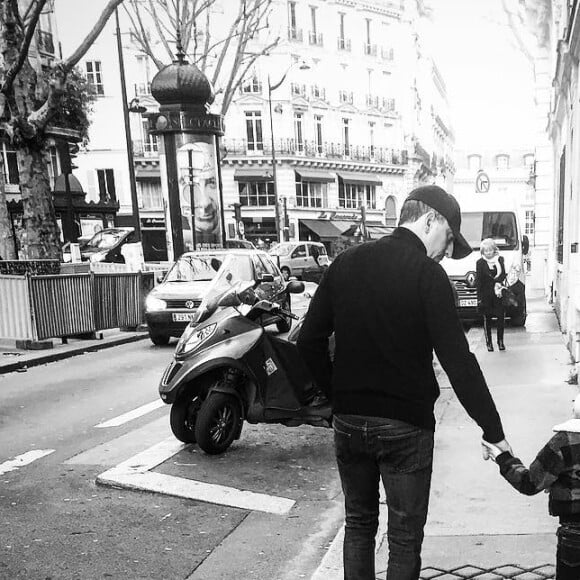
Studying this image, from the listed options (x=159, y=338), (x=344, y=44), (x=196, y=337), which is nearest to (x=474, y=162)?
(x=344, y=44)

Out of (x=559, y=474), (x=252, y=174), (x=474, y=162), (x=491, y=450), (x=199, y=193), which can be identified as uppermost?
(x=474, y=162)

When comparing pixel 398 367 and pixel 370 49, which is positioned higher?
pixel 370 49

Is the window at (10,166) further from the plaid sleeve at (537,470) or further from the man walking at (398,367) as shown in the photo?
the plaid sleeve at (537,470)

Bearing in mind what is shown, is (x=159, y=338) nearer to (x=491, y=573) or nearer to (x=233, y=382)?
(x=233, y=382)

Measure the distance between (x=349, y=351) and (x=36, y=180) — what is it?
12.2 m

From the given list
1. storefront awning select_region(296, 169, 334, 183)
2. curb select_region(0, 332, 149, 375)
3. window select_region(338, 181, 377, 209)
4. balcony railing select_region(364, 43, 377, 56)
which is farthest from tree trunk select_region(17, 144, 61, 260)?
balcony railing select_region(364, 43, 377, 56)

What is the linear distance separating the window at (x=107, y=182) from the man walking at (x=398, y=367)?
41.7 m

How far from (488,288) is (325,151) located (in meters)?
42.1

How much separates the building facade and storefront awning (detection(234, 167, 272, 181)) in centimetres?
8

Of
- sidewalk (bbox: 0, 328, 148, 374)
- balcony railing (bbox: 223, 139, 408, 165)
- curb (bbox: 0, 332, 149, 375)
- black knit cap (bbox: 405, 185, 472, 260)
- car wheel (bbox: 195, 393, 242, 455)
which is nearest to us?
black knit cap (bbox: 405, 185, 472, 260)

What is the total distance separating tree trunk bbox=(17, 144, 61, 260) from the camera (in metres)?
12.6

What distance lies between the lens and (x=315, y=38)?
5006 cm

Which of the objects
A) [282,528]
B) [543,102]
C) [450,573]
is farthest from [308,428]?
[543,102]

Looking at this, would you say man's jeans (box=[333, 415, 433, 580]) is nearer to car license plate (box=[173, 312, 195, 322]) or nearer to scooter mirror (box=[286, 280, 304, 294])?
scooter mirror (box=[286, 280, 304, 294])
